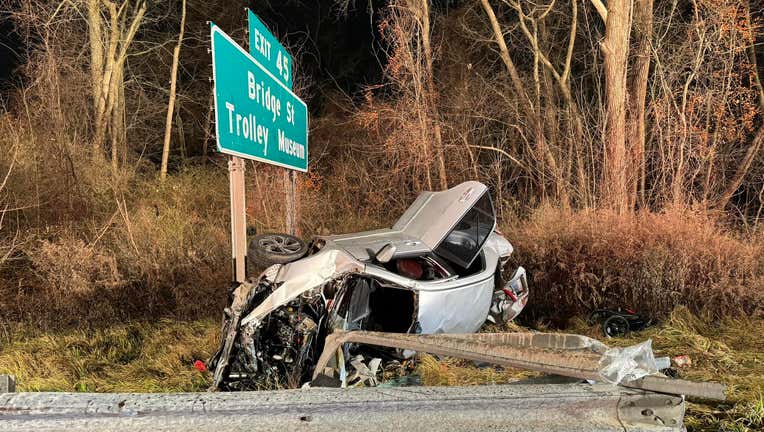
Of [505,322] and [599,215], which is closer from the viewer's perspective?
[505,322]

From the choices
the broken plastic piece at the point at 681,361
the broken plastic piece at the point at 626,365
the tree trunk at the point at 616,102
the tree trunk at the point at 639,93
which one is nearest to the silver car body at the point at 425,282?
the broken plastic piece at the point at 681,361

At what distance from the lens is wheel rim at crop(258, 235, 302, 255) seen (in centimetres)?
479

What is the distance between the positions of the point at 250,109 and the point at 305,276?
161 centimetres

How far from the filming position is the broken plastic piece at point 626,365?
1.98 metres

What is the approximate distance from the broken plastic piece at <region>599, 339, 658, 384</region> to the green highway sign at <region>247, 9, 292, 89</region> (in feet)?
13.6

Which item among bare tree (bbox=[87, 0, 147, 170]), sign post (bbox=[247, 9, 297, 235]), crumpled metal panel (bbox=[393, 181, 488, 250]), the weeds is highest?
bare tree (bbox=[87, 0, 147, 170])

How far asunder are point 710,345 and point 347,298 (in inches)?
143

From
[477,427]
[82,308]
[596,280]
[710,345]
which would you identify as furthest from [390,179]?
[477,427]

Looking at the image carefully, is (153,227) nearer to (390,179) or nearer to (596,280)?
(390,179)

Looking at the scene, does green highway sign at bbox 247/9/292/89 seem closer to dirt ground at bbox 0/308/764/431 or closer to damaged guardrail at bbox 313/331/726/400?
dirt ground at bbox 0/308/764/431

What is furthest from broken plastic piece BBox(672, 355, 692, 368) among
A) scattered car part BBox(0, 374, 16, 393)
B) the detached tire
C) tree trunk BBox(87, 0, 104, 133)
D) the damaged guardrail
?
tree trunk BBox(87, 0, 104, 133)

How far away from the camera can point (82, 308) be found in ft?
21.9

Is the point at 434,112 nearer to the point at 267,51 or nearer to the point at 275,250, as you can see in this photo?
the point at 267,51

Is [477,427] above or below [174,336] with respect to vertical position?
above
